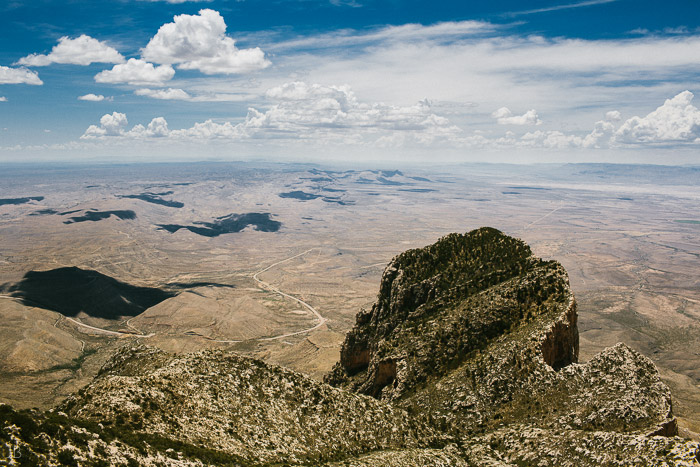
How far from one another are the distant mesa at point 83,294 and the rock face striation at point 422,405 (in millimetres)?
133306

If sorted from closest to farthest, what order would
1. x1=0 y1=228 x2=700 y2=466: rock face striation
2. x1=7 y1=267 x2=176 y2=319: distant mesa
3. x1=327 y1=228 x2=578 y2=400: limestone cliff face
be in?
x1=0 y1=228 x2=700 y2=466: rock face striation < x1=327 y1=228 x2=578 y2=400: limestone cliff face < x1=7 y1=267 x2=176 y2=319: distant mesa

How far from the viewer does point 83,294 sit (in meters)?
159

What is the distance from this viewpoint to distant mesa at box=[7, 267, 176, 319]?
150500 mm

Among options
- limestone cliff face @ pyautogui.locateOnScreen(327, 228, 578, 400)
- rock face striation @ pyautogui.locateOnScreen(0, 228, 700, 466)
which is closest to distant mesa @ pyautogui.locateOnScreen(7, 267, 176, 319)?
limestone cliff face @ pyautogui.locateOnScreen(327, 228, 578, 400)

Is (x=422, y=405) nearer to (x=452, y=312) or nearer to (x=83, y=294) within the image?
(x=452, y=312)

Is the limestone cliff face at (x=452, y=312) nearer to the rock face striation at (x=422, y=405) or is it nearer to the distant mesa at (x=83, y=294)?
the rock face striation at (x=422, y=405)

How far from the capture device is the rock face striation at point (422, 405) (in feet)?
76.9

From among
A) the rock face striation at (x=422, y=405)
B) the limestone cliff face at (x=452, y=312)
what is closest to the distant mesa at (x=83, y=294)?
the limestone cliff face at (x=452, y=312)

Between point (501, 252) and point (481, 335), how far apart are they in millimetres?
12096

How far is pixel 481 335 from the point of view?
38.0 meters

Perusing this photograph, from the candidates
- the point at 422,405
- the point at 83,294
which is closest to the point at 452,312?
the point at 422,405

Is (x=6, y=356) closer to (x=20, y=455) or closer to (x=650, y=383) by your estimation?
(x=20, y=455)

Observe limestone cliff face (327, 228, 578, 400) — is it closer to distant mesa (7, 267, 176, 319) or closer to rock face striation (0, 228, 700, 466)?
rock face striation (0, 228, 700, 466)

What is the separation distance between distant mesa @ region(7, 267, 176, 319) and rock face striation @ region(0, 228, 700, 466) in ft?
437
